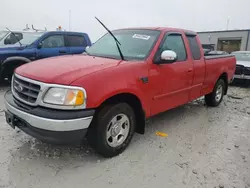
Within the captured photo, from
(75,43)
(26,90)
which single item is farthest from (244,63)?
(26,90)

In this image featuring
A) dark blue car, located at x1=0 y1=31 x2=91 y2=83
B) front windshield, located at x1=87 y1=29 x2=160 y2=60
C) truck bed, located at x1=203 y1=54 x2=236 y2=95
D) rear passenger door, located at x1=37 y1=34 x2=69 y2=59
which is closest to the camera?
front windshield, located at x1=87 y1=29 x2=160 y2=60

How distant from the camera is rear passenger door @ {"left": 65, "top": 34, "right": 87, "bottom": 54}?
794 cm

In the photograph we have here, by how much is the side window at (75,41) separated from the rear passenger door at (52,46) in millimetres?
227

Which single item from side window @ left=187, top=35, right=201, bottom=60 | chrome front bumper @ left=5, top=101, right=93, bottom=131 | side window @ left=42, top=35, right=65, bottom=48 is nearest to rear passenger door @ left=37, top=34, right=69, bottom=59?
side window @ left=42, top=35, right=65, bottom=48

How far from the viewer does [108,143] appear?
3.01 metres

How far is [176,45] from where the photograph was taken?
165 inches

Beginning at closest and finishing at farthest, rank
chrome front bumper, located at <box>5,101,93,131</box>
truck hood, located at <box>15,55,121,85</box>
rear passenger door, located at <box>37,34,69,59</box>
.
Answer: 1. chrome front bumper, located at <box>5,101,93,131</box>
2. truck hood, located at <box>15,55,121,85</box>
3. rear passenger door, located at <box>37,34,69,59</box>

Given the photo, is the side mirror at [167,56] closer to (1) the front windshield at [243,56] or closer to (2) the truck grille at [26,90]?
(2) the truck grille at [26,90]

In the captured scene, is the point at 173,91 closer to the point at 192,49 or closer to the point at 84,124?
the point at 192,49

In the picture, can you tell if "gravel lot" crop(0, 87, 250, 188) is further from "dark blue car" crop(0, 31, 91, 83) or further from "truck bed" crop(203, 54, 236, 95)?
"dark blue car" crop(0, 31, 91, 83)

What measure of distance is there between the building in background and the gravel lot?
23183mm

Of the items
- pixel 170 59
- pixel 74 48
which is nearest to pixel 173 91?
pixel 170 59

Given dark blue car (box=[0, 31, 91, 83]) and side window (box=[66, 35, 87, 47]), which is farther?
side window (box=[66, 35, 87, 47])

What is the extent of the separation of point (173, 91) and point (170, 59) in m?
0.76
